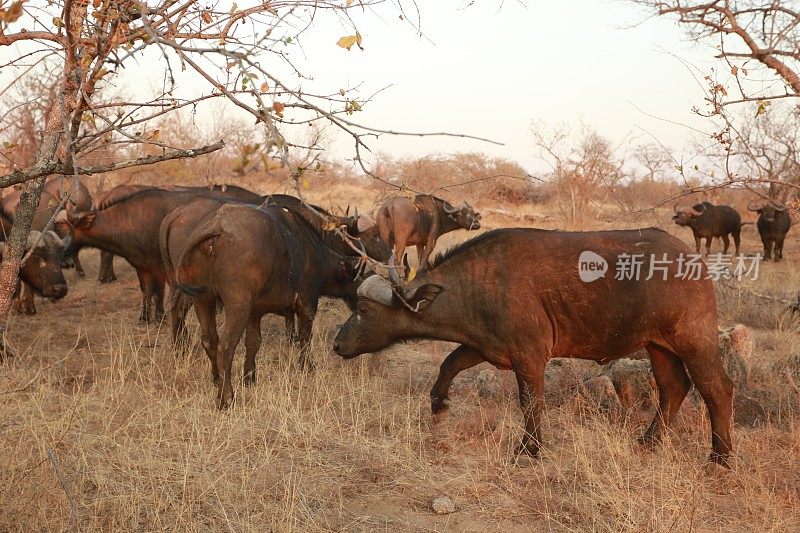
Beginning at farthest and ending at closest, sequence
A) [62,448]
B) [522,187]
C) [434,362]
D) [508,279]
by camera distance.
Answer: [522,187], [434,362], [508,279], [62,448]

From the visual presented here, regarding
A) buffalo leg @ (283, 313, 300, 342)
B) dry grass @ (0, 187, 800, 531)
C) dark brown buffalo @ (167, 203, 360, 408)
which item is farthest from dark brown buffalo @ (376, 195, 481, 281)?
dry grass @ (0, 187, 800, 531)

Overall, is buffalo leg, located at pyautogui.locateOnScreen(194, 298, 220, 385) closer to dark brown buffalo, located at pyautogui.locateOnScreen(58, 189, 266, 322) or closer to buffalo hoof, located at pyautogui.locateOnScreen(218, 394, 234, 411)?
buffalo hoof, located at pyautogui.locateOnScreen(218, 394, 234, 411)

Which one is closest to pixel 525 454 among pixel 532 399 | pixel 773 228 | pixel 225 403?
pixel 532 399

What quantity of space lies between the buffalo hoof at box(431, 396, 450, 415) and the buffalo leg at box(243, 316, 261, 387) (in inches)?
67.3

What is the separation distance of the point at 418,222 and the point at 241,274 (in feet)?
30.8

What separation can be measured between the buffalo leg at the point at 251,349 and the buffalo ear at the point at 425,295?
1.83m

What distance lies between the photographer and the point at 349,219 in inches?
344

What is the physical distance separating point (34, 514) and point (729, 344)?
600 cm

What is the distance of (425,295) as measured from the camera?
17.8 feet

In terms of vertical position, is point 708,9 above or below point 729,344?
above

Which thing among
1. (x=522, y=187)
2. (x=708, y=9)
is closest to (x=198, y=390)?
(x=708, y=9)

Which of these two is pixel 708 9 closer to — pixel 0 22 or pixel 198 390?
pixel 198 390

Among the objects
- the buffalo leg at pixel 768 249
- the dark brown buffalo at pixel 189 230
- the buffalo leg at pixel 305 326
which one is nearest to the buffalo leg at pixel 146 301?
the dark brown buffalo at pixel 189 230

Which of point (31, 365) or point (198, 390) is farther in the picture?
point (31, 365)
